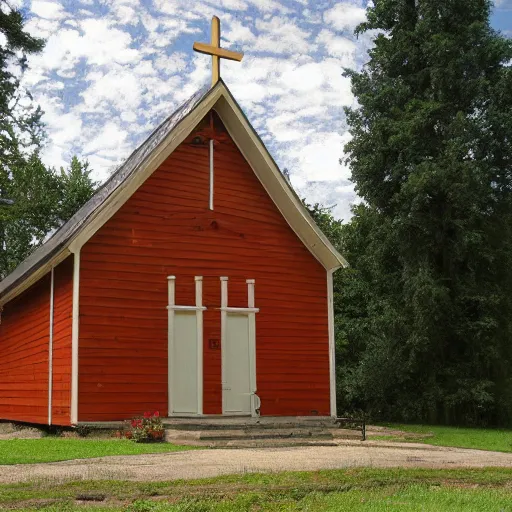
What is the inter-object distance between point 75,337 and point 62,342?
1.00 m

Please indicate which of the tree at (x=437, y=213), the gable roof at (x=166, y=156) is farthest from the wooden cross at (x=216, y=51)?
the tree at (x=437, y=213)

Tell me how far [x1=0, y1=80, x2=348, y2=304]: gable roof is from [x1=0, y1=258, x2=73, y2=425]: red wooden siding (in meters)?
0.48

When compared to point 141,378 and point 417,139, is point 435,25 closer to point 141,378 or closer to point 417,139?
point 417,139

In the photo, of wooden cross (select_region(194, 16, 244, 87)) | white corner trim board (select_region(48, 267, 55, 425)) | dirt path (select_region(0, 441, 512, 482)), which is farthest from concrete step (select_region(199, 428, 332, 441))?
wooden cross (select_region(194, 16, 244, 87))

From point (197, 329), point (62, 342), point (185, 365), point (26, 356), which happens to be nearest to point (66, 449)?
point (62, 342)

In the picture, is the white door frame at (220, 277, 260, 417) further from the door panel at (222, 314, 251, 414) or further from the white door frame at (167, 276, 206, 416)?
the white door frame at (167, 276, 206, 416)

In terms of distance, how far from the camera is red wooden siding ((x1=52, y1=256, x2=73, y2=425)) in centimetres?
1612

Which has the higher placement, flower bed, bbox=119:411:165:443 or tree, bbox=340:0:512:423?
tree, bbox=340:0:512:423

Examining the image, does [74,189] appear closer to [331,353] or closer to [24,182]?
[24,182]

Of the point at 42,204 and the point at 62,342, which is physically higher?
the point at 42,204

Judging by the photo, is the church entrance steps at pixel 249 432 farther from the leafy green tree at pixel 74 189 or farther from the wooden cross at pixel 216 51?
the leafy green tree at pixel 74 189

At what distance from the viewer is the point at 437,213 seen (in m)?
28.2

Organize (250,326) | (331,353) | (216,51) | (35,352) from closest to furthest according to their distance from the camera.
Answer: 1. (250,326)
2. (216,51)
3. (35,352)
4. (331,353)

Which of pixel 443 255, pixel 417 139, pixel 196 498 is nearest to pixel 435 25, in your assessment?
pixel 417 139
